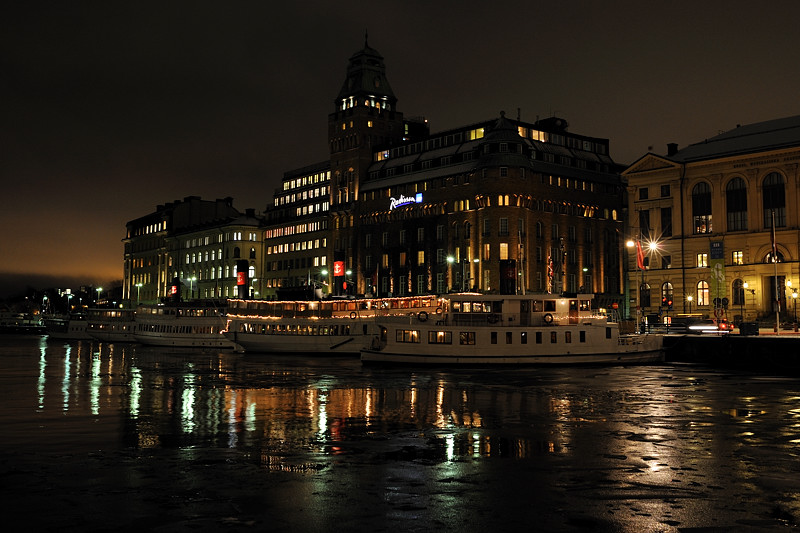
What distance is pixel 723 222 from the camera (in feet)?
331

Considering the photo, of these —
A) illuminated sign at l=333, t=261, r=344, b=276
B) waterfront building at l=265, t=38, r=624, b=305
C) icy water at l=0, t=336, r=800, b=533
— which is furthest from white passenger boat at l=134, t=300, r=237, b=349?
icy water at l=0, t=336, r=800, b=533

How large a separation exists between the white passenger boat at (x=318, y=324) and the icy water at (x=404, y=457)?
1612 inches

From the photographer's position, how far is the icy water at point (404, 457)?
1927cm

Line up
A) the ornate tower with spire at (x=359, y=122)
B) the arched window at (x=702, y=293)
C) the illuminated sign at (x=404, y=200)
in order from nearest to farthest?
the arched window at (x=702, y=293) < the illuminated sign at (x=404, y=200) < the ornate tower with spire at (x=359, y=122)

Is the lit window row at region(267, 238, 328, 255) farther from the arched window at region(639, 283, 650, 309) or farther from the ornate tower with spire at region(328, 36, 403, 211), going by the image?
the arched window at region(639, 283, 650, 309)

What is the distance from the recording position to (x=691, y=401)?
43.5m

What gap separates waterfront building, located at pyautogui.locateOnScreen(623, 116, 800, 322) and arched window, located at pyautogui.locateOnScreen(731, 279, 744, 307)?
0.41 feet

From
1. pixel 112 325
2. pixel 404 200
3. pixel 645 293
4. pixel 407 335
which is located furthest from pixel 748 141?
pixel 112 325

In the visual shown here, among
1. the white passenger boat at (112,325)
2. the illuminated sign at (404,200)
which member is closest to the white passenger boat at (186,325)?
the white passenger boat at (112,325)

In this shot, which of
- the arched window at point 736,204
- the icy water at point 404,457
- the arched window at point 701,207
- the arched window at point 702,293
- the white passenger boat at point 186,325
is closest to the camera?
the icy water at point 404,457

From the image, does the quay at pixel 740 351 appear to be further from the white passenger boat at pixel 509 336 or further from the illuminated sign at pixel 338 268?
the illuminated sign at pixel 338 268

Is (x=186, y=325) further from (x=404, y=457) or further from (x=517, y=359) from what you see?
(x=404, y=457)

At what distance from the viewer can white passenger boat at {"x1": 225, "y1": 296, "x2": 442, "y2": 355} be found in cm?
9350

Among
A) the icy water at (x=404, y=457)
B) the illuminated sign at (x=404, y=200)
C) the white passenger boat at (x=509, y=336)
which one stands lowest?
the icy water at (x=404, y=457)
